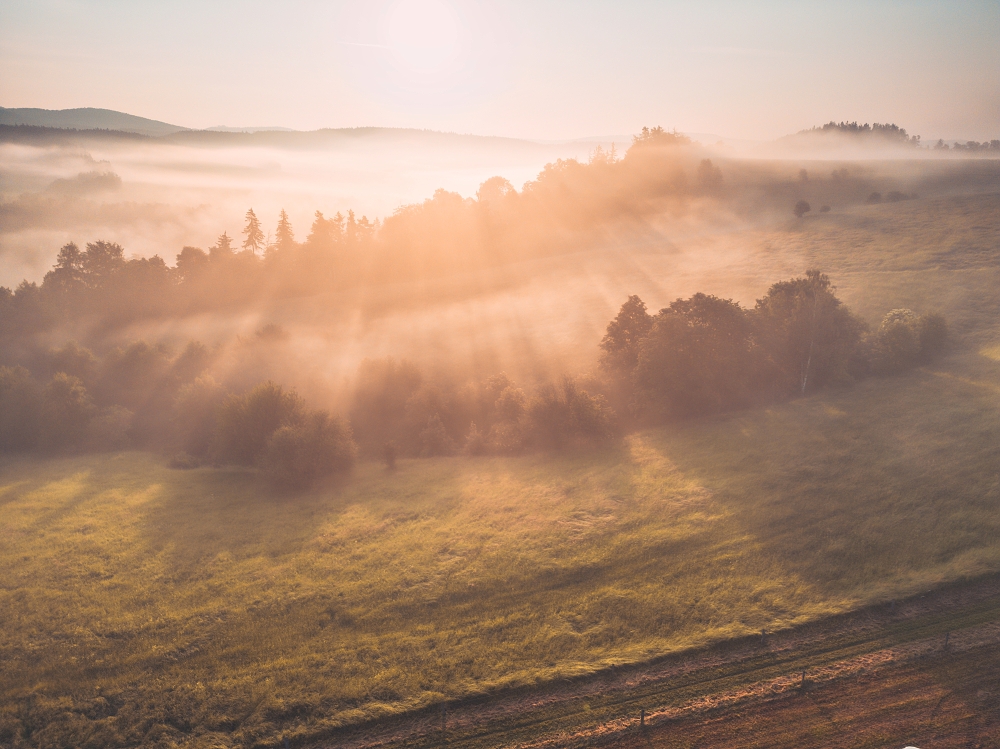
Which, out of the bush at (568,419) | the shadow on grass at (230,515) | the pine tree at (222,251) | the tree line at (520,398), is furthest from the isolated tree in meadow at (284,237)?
the bush at (568,419)

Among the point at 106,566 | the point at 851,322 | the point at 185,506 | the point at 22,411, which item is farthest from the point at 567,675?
the point at 22,411

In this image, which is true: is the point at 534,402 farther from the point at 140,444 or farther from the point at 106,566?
the point at 140,444

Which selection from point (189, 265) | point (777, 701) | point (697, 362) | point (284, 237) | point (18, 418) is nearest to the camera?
→ point (777, 701)

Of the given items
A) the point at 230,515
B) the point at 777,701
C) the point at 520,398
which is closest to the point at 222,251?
the point at 230,515

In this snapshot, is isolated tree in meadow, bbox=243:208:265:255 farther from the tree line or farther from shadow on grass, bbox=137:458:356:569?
shadow on grass, bbox=137:458:356:569

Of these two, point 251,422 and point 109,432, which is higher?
point 251,422

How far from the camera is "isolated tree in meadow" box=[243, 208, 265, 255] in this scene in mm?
129375

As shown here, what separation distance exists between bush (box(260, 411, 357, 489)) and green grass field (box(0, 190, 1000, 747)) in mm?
2379

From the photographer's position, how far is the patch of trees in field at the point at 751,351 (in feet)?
207

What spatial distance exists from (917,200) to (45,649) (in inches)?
5936

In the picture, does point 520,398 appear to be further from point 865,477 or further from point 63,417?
point 63,417

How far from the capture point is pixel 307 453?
183 feet

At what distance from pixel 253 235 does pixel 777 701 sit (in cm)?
13358

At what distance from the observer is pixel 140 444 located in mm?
70000
